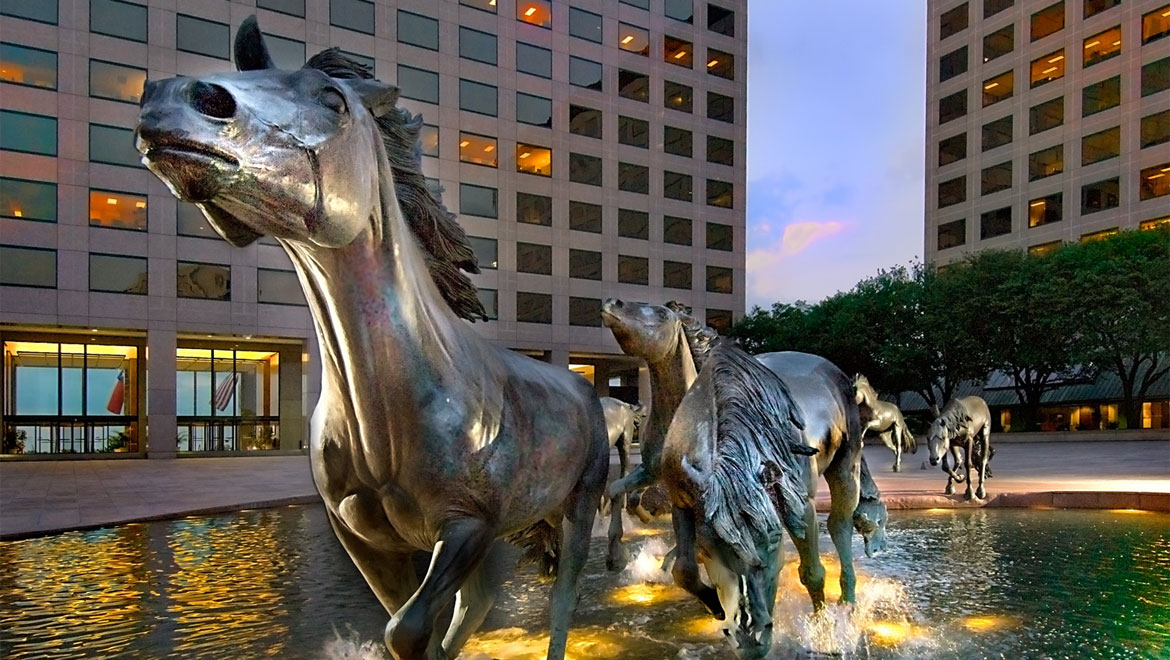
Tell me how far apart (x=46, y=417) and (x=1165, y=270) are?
5150 cm

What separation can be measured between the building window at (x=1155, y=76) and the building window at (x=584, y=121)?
34878 millimetres

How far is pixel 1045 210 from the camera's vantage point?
55.2m

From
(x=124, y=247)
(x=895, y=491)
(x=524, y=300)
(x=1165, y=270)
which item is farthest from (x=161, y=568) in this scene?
(x=1165, y=270)

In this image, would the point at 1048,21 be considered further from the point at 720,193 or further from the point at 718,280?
the point at 718,280

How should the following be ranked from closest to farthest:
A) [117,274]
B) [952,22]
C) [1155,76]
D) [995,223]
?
[117,274] < [1155,76] < [995,223] < [952,22]

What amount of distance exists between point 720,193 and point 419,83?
21530 millimetres

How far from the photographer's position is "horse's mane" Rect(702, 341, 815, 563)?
3.14 meters

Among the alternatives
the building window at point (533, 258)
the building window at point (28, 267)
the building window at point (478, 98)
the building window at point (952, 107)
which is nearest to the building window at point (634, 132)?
the building window at point (478, 98)

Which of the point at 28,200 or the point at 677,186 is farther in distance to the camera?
the point at 677,186

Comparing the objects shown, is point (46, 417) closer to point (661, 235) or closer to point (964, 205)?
point (661, 235)

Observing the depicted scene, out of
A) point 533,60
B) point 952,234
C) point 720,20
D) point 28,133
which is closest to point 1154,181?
point 952,234

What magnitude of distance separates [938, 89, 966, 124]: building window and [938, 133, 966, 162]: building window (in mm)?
1729

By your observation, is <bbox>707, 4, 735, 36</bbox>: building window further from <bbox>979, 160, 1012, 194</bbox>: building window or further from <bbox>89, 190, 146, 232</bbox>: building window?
<bbox>89, 190, 146, 232</bbox>: building window

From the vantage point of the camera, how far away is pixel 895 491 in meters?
15.1
